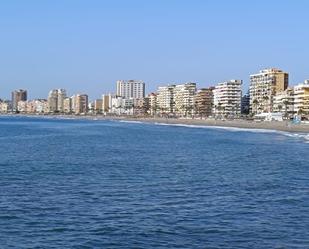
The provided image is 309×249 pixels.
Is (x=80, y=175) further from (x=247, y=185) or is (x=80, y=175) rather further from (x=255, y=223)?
(x=255, y=223)

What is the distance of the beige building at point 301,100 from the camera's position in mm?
156512

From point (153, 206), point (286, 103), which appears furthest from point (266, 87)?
point (153, 206)

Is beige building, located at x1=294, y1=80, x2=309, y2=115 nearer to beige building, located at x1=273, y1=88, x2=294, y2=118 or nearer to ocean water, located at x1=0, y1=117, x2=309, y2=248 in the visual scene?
beige building, located at x1=273, y1=88, x2=294, y2=118

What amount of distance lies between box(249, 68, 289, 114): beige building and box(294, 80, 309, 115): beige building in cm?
2094

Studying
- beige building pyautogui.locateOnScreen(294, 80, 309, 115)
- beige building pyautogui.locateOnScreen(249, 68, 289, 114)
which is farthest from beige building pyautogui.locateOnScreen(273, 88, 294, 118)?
beige building pyautogui.locateOnScreen(249, 68, 289, 114)

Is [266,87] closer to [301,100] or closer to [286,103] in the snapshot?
[286,103]

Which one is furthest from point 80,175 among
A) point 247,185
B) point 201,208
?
point 201,208

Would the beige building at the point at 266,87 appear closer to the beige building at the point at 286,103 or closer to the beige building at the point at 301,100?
the beige building at the point at 286,103

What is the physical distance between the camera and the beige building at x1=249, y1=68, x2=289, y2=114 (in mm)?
187750

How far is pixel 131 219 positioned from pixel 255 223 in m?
3.35

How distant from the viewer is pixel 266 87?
194 m

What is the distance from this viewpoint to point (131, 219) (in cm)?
1655

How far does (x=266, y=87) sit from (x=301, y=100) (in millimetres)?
34574

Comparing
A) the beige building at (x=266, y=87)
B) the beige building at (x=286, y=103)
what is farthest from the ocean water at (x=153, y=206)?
the beige building at (x=266, y=87)
